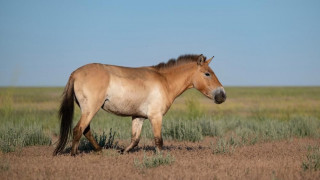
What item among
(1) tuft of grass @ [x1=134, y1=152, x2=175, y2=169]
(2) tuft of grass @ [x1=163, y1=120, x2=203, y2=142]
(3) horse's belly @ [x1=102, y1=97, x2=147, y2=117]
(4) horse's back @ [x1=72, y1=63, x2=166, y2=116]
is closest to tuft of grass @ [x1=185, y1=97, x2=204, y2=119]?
(2) tuft of grass @ [x1=163, y1=120, x2=203, y2=142]

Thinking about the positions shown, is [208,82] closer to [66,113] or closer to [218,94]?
[218,94]

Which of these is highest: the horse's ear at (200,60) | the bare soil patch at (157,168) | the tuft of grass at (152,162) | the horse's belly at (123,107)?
the horse's ear at (200,60)

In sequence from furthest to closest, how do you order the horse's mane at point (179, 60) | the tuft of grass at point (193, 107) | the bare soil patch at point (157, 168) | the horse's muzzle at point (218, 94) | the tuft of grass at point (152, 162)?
the tuft of grass at point (193, 107), the horse's mane at point (179, 60), the horse's muzzle at point (218, 94), the tuft of grass at point (152, 162), the bare soil patch at point (157, 168)

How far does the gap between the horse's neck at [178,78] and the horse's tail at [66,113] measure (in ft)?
7.81

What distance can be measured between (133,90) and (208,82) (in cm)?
197

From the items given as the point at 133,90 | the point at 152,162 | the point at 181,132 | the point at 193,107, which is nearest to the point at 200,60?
the point at 133,90

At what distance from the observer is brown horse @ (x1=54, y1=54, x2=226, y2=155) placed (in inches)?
332

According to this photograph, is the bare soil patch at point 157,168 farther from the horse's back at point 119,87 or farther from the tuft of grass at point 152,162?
the horse's back at point 119,87

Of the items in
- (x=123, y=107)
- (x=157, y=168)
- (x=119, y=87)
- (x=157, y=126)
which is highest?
(x=119, y=87)

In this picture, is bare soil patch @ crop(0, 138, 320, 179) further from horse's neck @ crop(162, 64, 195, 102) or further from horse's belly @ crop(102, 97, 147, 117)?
horse's neck @ crop(162, 64, 195, 102)

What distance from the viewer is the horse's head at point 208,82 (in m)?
9.69

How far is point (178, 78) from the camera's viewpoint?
32.2 ft

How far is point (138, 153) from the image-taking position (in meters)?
9.50

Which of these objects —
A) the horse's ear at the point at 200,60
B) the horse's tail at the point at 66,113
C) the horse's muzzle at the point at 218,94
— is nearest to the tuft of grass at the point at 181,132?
the horse's muzzle at the point at 218,94
